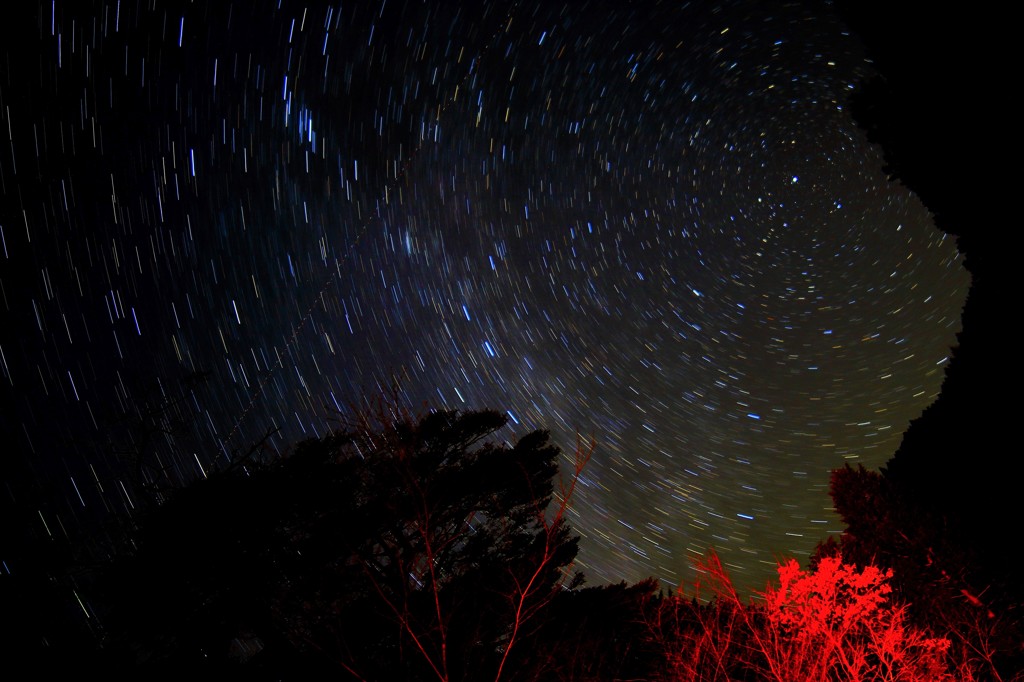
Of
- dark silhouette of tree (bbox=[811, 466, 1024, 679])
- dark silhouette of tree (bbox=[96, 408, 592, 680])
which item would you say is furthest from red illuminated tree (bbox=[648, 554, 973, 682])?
dark silhouette of tree (bbox=[96, 408, 592, 680])

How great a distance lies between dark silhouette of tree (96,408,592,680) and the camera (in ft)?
18.8

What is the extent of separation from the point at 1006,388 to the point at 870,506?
2801 millimetres

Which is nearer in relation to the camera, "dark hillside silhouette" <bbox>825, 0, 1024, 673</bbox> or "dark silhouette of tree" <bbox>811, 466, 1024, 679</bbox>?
"dark hillside silhouette" <bbox>825, 0, 1024, 673</bbox>

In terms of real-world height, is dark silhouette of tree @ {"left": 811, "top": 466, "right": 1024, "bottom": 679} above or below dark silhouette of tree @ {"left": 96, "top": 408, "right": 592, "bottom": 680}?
below

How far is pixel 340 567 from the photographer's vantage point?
6.75 metres

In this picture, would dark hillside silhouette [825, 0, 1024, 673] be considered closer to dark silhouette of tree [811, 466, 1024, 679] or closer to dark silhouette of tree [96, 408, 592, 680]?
dark silhouette of tree [811, 466, 1024, 679]

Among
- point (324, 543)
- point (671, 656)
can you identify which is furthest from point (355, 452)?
point (671, 656)

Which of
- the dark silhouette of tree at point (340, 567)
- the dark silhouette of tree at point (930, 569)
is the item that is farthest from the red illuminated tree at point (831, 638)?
the dark silhouette of tree at point (340, 567)

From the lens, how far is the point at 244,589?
616 centimetres

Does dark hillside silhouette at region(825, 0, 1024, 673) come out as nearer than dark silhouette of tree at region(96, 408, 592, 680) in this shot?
Yes

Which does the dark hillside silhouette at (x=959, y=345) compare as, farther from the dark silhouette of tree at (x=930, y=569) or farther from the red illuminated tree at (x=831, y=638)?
the red illuminated tree at (x=831, y=638)

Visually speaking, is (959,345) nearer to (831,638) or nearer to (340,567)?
(831,638)

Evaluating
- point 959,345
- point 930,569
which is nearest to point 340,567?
point 930,569

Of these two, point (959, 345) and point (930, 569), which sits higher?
point (959, 345)
